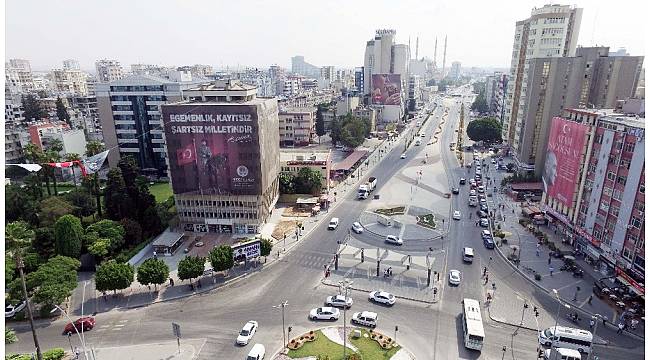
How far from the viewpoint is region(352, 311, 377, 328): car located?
4806 centimetres

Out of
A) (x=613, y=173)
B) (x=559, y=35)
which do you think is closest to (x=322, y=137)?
(x=559, y=35)

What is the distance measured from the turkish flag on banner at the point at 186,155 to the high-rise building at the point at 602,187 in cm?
6530

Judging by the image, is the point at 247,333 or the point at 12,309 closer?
the point at 247,333

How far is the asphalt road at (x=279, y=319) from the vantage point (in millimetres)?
44812

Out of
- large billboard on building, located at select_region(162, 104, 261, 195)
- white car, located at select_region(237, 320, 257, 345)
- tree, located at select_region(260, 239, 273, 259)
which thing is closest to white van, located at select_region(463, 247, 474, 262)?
tree, located at select_region(260, 239, 273, 259)

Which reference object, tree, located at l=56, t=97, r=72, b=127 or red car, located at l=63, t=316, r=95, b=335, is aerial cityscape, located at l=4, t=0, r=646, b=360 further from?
tree, located at l=56, t=97, r=72, b=127

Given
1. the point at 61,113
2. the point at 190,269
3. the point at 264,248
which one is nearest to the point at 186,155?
the point at 264,248

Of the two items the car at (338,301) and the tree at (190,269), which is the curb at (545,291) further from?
the tree at (190,269)

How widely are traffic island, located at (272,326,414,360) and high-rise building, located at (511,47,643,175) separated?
7608 centimetres

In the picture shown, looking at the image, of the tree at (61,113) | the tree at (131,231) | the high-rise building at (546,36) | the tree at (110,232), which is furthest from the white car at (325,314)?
the tree at (61,113)

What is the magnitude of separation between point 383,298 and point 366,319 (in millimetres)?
5055

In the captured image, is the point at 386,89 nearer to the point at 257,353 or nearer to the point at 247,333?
the point at 247,333

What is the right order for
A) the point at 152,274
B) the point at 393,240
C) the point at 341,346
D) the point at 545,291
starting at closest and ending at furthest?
the point at 341,346
the point at 152,274
the point at 545,291
the point at 393,240

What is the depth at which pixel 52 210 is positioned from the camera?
69.3 m
